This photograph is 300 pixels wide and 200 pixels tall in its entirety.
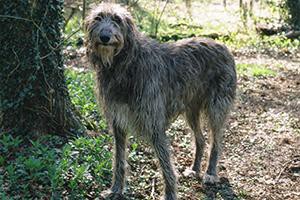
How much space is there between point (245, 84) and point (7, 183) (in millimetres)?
6718

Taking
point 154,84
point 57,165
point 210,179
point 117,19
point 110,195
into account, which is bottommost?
point 210,179

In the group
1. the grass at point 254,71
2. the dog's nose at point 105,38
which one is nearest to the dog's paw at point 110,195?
the dog's nose at point 105,38

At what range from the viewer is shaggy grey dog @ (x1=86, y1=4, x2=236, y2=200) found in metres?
4.86

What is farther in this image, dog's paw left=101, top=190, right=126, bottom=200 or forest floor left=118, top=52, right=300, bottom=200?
forest floor left=118, top=52, right=300, bottom=200

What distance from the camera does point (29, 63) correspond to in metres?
5.72

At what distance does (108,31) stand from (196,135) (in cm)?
246

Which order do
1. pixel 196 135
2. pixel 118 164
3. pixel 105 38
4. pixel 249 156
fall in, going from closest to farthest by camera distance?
pixel 105 38 < pixel 118 164 < pixel 196 135 < pixel 249 156

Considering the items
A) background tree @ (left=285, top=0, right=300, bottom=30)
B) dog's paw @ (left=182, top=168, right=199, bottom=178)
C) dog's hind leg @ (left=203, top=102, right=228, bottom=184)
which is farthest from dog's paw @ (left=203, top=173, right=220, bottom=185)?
background tree @ (left=285, top=0, right=300, bottom=30)

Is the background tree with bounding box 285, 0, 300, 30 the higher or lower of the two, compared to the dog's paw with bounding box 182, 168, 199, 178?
higher

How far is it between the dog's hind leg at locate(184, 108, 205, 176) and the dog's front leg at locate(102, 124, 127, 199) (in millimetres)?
1073

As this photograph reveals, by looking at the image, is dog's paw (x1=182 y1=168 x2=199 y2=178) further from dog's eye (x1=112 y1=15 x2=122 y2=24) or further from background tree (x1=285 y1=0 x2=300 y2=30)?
background tree (x1=285 y1=0 x2=300 y2=30)

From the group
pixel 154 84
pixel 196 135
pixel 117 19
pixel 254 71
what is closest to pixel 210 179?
pixel 196 135

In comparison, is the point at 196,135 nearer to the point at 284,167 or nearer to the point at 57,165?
the point at 284,167

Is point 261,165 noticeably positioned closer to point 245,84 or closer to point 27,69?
point 27,69
